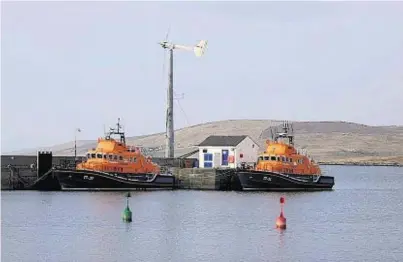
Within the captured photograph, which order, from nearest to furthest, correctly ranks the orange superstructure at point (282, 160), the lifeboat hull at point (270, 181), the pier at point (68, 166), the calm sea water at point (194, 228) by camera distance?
1. the calm sea water at point (194, 228)
2. the pier at point (68, 166)
3. the lifeboat hull at point (270, 181)
4. the orange superstructure at point (282, 160)

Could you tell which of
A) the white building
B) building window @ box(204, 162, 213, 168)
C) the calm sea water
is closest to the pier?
building window @ box(204, 162, 213, 168)

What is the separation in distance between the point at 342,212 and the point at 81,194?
2086 cm

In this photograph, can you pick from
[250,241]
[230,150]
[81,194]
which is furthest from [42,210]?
[230,150]

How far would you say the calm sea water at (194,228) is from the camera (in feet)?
144

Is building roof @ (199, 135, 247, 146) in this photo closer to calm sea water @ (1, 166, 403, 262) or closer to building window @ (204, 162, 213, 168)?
building window @ (204, 162, 213, 168)

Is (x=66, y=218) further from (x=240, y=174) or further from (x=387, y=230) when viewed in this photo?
(x=240, y=174)

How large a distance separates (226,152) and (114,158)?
42.6 feet

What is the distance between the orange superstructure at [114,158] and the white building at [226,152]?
30.8 feet

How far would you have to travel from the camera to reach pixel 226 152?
89.0m

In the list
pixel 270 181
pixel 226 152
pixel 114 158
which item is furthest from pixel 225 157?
pixel 114 158

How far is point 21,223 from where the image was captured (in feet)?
179

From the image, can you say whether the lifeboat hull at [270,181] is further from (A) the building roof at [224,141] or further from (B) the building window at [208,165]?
(B) the building window at [208,165]

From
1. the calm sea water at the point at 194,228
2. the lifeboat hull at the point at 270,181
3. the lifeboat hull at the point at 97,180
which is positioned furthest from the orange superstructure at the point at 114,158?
the lifeboat hull at the point at 270,181

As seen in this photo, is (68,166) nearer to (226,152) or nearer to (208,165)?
(208,165)
